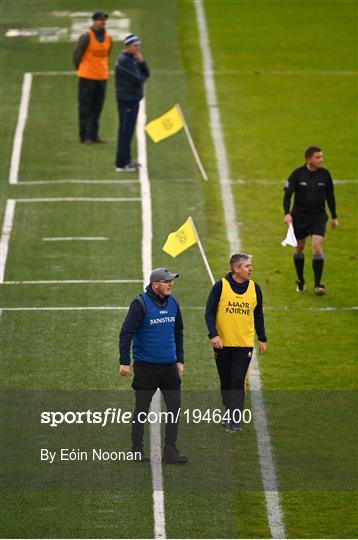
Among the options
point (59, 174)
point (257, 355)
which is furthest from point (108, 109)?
point (257, 355)

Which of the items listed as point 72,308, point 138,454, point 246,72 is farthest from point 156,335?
point 246,72

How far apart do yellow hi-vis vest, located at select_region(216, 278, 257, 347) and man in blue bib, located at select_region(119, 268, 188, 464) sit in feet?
2.74

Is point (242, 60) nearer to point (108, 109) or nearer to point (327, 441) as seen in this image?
point (108, 109)

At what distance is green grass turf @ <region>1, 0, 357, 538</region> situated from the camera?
625 inches

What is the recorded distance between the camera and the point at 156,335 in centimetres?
1638

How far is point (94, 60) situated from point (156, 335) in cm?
1375

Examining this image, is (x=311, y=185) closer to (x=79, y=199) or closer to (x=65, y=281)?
(x=65, y=281)

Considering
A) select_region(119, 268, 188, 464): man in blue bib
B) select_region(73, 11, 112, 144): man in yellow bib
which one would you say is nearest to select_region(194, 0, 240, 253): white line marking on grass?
select_region(73, 11, 112, 144): man in yellow bib

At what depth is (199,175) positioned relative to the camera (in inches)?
1134

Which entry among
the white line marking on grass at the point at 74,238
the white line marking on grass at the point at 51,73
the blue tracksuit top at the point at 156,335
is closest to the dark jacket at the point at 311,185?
the white line marking on grass at the point at 74,238

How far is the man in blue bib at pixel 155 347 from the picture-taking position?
16.2 meters

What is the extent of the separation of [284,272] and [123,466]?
781cm

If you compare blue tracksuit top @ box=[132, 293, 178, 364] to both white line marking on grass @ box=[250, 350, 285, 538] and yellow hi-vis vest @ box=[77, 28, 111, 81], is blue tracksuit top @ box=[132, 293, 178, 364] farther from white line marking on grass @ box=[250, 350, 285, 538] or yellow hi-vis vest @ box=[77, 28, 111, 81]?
yellow hi-vis vest @ box=[77, 28, 111, 81]

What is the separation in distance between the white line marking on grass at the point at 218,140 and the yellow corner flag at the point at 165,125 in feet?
5.23
